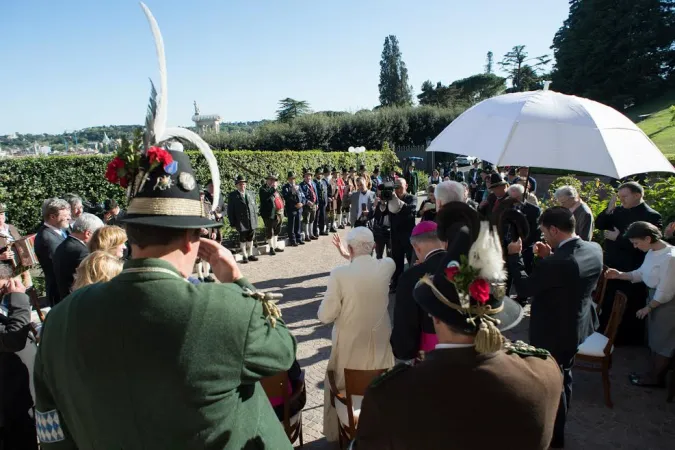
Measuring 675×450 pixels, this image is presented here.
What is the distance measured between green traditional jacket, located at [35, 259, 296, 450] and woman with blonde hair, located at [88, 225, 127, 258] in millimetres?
2308

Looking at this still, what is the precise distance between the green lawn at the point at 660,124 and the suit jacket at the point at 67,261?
53.9 feet

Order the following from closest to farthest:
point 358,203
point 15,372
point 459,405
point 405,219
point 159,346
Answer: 1. point 159,346
2. point 459,405
3. point 15,372
4. point 405,219
5. point 358,203

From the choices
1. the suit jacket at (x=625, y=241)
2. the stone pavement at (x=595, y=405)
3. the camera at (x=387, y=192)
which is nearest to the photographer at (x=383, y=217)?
the camera at (x=387, y=192)

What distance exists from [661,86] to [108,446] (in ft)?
171

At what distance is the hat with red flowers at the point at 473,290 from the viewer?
5.21 ft

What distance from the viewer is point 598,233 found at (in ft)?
23.3

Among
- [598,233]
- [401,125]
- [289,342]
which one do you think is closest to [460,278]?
[289,342]

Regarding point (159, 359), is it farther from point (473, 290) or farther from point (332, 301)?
point (332, 301)

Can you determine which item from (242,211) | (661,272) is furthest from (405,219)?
(242,211)

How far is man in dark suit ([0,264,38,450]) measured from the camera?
3.00m

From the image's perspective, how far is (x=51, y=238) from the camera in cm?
535

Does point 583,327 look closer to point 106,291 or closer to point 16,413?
point 106,291

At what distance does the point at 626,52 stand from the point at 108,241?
50590mm

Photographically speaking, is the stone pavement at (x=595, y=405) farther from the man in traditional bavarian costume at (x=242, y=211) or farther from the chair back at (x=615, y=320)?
the man in traditional bavarian costume at (x=242, y=211)
